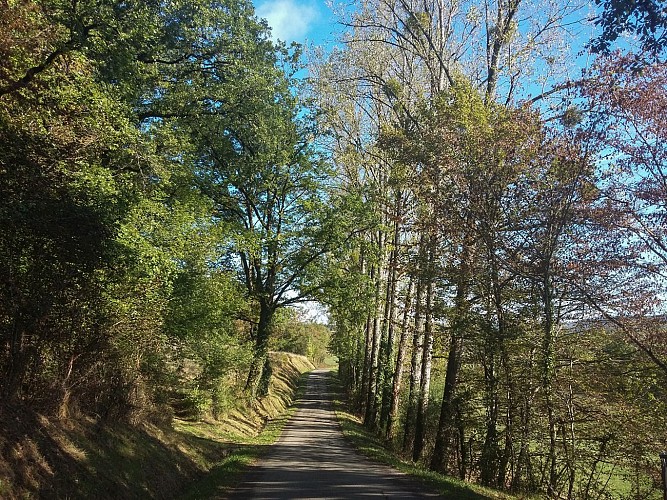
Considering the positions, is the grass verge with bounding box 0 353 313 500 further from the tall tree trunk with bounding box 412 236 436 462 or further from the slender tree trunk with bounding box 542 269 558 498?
the slender tree trunk with bounding box 542 269 558 498

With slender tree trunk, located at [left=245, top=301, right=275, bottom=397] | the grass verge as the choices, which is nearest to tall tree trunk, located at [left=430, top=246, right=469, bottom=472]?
the grass verge

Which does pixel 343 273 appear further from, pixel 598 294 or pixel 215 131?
pixel 598 294

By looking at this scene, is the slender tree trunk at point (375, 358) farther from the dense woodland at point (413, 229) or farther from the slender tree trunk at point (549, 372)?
the slender tree trunk at point (549, 372)

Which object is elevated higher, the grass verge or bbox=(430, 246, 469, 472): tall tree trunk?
bbox=(430, 246, 469, 472): tall tree trunk

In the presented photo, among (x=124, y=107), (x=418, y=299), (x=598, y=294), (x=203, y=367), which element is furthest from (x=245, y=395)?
(x=598, y=294)

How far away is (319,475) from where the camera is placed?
1174 centimetres

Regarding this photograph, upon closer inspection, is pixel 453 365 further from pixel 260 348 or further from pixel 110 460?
pixel 260 348

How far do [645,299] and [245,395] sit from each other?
2002 cm

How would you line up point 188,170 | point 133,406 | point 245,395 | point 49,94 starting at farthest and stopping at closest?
point 245,395 < point 188,170 < point 133,406 < point 49,94

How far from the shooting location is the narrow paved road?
9703 mm

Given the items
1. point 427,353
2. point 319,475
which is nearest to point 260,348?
point 427,353

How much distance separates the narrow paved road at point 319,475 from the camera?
31.8 ft

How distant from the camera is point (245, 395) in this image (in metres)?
25.0

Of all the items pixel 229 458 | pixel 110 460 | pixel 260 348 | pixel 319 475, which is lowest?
pixel 229 458
